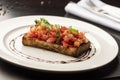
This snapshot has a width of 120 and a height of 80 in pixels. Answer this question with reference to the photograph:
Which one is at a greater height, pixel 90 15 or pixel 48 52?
pixel 90 15

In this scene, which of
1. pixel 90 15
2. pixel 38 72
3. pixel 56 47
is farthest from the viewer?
pixel 90 15

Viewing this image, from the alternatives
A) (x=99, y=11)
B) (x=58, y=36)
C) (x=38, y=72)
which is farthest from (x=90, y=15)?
(x=38, y=72)

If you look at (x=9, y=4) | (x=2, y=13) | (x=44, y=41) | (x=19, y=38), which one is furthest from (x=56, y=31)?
(x=9, y=4)

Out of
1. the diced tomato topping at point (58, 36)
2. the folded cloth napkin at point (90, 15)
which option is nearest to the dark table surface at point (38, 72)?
the folded cloth napkin at point (90, 15)

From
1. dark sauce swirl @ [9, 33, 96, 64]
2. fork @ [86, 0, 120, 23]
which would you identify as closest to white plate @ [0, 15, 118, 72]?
dark sauce swirl @ [9, 33, 96, 64]

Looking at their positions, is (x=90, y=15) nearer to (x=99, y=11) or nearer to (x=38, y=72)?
(x=99, y=11)

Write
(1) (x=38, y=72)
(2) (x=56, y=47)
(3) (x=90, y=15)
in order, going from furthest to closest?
(3) (x=90, y=15) < (2) (x=56, y=47) < (1) (x=38, y=72)
